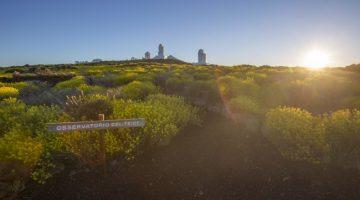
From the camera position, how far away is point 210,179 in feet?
24.8

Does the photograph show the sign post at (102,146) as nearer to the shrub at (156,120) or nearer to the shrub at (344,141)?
the shrub at (156,120)

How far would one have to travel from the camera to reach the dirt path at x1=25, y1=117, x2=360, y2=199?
23.3 feet

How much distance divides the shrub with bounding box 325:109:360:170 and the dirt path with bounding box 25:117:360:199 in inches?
16.3

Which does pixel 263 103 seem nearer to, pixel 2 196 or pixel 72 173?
pixel 72 173

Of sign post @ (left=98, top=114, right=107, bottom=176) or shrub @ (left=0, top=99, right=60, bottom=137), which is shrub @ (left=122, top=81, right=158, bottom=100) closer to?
shrub @ (left=0, top=99, right=60, bottom=137)

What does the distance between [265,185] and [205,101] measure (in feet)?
23.0

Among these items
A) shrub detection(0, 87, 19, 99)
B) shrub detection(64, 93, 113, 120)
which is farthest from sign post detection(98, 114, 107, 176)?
shrub detection(0, 87, 19, 99)

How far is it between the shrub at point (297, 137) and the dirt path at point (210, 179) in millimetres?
249

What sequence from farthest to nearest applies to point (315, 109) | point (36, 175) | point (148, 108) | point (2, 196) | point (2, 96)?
point (2, 96), point (315, 109), point (148, 108), point (36, 175), point (2, 196)

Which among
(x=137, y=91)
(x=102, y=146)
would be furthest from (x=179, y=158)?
(x=137, y=91)

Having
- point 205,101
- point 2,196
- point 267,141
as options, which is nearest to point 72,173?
point 2,196

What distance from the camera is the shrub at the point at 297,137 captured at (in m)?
8.02

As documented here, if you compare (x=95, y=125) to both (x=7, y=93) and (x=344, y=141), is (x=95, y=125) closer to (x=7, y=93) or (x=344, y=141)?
(x=344, y=141)

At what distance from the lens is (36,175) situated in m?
7.61
